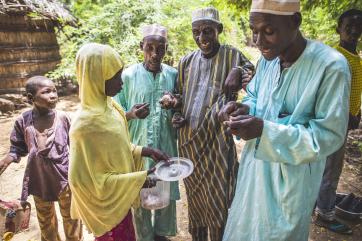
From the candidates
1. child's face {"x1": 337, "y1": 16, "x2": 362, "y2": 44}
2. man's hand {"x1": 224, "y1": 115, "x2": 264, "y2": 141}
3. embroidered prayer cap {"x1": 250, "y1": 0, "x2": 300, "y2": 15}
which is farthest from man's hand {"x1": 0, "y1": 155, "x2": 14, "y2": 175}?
child's face {"x1": 337, "y1": 16, "x2": 362, "y2": 44}

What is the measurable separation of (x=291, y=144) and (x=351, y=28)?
2.65 meters

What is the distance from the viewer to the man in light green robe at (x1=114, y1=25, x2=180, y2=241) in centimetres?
292

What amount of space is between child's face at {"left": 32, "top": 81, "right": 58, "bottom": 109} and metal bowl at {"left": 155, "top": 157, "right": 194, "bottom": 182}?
3.96 feet

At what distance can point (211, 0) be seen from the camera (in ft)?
19.6

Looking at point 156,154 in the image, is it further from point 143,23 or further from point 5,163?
point 143,23

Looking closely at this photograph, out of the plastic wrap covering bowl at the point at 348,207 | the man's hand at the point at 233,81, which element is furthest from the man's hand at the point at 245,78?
the plastic wrap covering bowl at the point at 348,207

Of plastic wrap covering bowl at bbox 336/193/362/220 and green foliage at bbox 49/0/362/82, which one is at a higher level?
green foliage at bbox 49/0/362/82

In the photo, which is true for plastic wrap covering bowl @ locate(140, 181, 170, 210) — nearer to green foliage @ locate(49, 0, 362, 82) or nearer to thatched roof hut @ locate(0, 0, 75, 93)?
green foliage @ locate(49, 0, 362, 82)

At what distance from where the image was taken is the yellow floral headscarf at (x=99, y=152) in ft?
6.38

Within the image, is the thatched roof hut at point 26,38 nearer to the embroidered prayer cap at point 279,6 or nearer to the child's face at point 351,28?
the child's face at point 351,28

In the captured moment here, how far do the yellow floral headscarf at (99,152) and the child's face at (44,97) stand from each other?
0.83 meters

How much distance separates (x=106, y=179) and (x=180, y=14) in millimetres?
6298

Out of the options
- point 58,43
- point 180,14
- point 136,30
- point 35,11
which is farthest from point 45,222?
point 58,43

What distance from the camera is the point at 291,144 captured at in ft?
4.82
